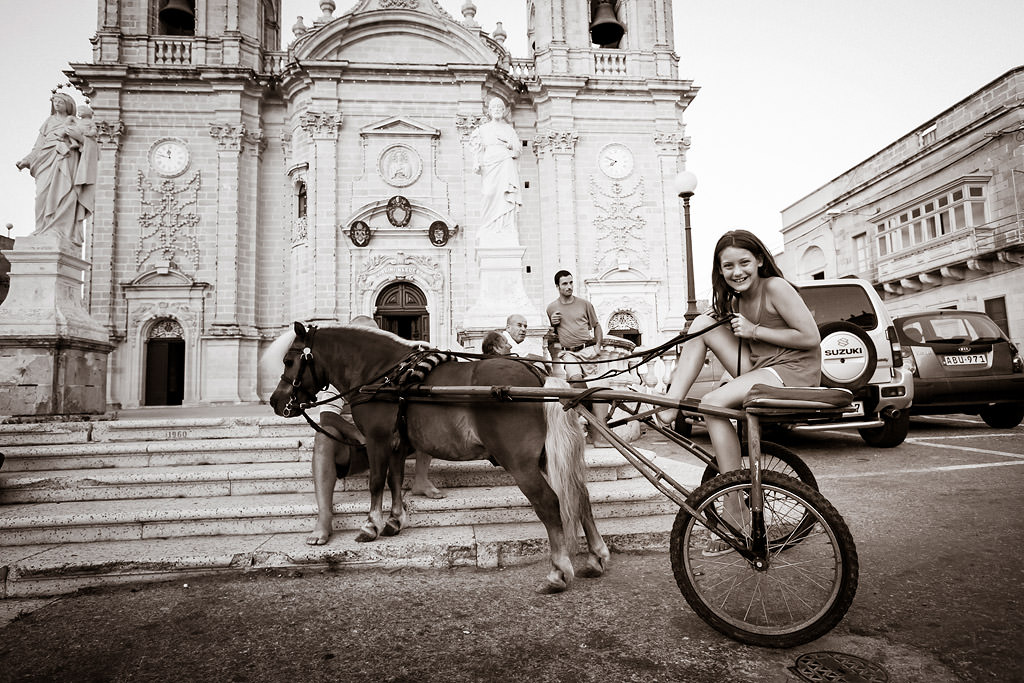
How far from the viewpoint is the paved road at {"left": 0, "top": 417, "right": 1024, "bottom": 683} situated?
Result: 2186 millimetres

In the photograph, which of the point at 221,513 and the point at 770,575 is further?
the point at 221,513

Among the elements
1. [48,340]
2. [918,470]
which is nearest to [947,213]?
[918,470]

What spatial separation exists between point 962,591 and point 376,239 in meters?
17.6

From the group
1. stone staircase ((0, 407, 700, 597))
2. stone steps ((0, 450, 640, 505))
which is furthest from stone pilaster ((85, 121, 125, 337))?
stone steps ((0, 450, 640, 505))

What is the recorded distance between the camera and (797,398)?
93.8 inches

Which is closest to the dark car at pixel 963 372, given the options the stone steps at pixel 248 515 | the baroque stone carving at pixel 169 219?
the stone steps at pixel 248 515

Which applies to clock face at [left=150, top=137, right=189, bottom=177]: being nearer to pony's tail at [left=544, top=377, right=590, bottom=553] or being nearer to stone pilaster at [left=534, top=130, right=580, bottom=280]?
stone pilaster at [left=534, top=130, right=580, bottom=280]

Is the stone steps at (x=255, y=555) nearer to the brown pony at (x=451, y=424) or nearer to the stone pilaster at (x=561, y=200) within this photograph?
the brown pony at (x=451, y=424)

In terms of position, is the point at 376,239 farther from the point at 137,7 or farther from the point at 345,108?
the point at 137,7

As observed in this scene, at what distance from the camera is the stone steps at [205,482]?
443 cm

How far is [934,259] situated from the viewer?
63.7 ft

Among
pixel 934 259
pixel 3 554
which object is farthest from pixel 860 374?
pixel 934 259

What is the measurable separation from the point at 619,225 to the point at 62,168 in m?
15.9

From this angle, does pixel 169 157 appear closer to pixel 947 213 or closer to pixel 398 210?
pixel 398 210
